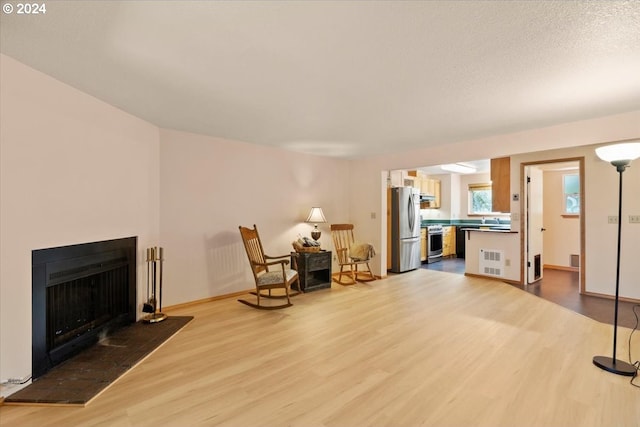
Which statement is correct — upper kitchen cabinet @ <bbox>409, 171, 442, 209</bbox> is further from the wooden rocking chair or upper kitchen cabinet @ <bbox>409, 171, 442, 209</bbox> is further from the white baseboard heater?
the wooden rocking chair

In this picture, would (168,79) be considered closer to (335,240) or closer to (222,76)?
(222,76)

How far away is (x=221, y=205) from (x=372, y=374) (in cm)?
294

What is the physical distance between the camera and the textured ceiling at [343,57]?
4.87 ft

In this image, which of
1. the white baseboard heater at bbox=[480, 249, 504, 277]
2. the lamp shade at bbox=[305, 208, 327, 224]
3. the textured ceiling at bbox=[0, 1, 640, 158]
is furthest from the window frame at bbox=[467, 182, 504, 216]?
the lamp shade at bbox=[305, 208, 327, 224]

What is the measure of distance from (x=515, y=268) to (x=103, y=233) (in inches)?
233

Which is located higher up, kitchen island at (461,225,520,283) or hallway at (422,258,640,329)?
kitchen island at (461,225,520,283)

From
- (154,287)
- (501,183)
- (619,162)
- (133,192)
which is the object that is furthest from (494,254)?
(133,192)

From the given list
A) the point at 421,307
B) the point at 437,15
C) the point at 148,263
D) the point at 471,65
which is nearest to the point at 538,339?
the point at 421,307

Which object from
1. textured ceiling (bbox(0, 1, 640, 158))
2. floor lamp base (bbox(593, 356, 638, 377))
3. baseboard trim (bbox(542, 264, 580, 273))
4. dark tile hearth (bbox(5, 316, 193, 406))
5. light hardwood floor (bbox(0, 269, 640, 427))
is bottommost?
light hardwood floor (bbox(0, 269, 640, 427))

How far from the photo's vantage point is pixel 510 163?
5.09m

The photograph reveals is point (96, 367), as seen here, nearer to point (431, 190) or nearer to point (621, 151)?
point (621, 151)

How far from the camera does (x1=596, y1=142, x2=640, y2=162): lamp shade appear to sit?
83.4 inches

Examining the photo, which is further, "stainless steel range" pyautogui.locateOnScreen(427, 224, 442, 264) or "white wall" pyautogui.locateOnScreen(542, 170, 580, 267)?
"stainless steel range" pyautogui.locateOnScreen(427, 224, 442, 264)

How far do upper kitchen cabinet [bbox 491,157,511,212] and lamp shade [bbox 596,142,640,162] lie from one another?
3030 mm
